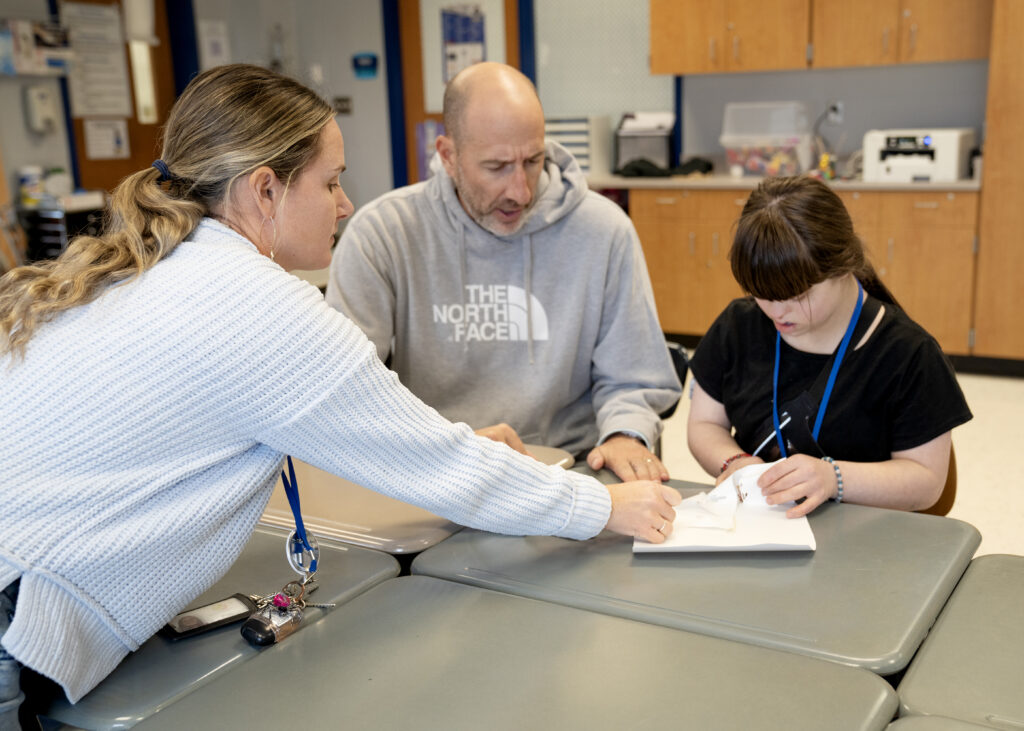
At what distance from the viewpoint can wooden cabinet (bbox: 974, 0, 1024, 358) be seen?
4.11 metres

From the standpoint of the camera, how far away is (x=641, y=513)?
1377 mm

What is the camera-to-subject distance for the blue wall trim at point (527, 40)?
19.0 ft

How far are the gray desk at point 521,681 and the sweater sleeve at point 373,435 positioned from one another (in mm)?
141

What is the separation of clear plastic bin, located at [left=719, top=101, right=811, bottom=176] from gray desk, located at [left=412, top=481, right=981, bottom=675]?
12.5ft

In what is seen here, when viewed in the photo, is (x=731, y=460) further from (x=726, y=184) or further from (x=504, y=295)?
(x=726, y=184)

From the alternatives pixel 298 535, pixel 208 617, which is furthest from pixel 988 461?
pixel 208 617

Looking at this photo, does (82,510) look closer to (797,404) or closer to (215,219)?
(215,219)

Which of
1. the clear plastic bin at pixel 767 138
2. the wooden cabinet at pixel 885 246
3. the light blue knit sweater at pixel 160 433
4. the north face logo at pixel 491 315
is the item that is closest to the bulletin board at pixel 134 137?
the wooden cabinet at pixel 885 246

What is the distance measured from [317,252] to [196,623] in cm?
50

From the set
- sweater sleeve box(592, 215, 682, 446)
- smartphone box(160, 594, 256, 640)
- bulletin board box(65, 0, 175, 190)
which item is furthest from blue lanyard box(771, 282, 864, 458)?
bulletin board box(65, 0, 175, 190)

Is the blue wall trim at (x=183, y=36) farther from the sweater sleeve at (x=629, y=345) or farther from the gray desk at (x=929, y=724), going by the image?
the gray desk at (x=929, y=724)

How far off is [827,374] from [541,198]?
745 mm

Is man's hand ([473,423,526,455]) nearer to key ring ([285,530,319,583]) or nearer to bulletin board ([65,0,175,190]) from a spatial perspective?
key ring ([285,530,319,583])

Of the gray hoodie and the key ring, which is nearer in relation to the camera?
the key ring
